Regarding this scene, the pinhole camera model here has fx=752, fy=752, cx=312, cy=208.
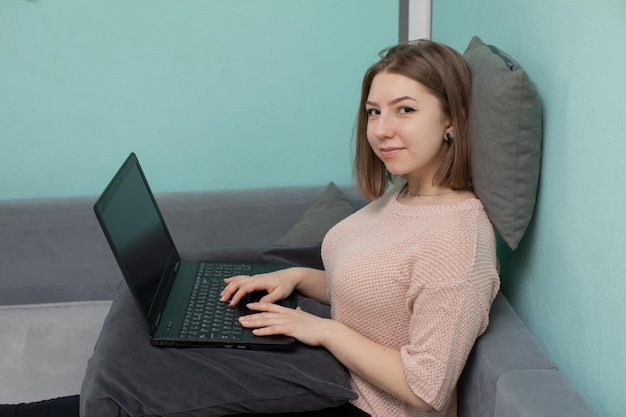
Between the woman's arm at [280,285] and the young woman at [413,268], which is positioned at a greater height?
the young woman at [413,268]

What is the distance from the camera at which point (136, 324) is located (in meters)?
1.36

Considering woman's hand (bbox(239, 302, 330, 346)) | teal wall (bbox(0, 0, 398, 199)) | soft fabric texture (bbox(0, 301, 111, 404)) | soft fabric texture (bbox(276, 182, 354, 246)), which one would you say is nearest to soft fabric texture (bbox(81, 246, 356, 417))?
woman's hand (bbox(239, 302, 330, 346))

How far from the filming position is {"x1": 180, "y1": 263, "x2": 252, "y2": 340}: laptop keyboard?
133 centimetres

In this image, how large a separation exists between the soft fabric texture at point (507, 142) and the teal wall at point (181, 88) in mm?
1116

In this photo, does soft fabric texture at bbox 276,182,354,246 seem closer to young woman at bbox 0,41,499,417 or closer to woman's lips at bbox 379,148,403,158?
young woman at bbox 0,41,499,417

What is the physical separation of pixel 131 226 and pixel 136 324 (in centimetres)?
→ 19

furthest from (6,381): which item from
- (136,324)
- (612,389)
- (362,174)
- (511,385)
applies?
(612,389)

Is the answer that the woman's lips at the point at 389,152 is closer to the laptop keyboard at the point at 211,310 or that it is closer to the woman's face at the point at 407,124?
the woman's face at the point at 407,124

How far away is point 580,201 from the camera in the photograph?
3.56 ft

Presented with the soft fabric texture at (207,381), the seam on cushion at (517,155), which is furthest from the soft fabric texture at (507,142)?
the soft fabric texture at (207,381)

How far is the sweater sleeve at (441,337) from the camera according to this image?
111 centimetres

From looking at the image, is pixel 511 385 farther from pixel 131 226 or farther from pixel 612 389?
pixel 131 226

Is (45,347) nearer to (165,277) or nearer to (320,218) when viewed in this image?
(165,277)

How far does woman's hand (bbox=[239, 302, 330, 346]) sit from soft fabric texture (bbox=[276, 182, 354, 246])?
0.52 metres
